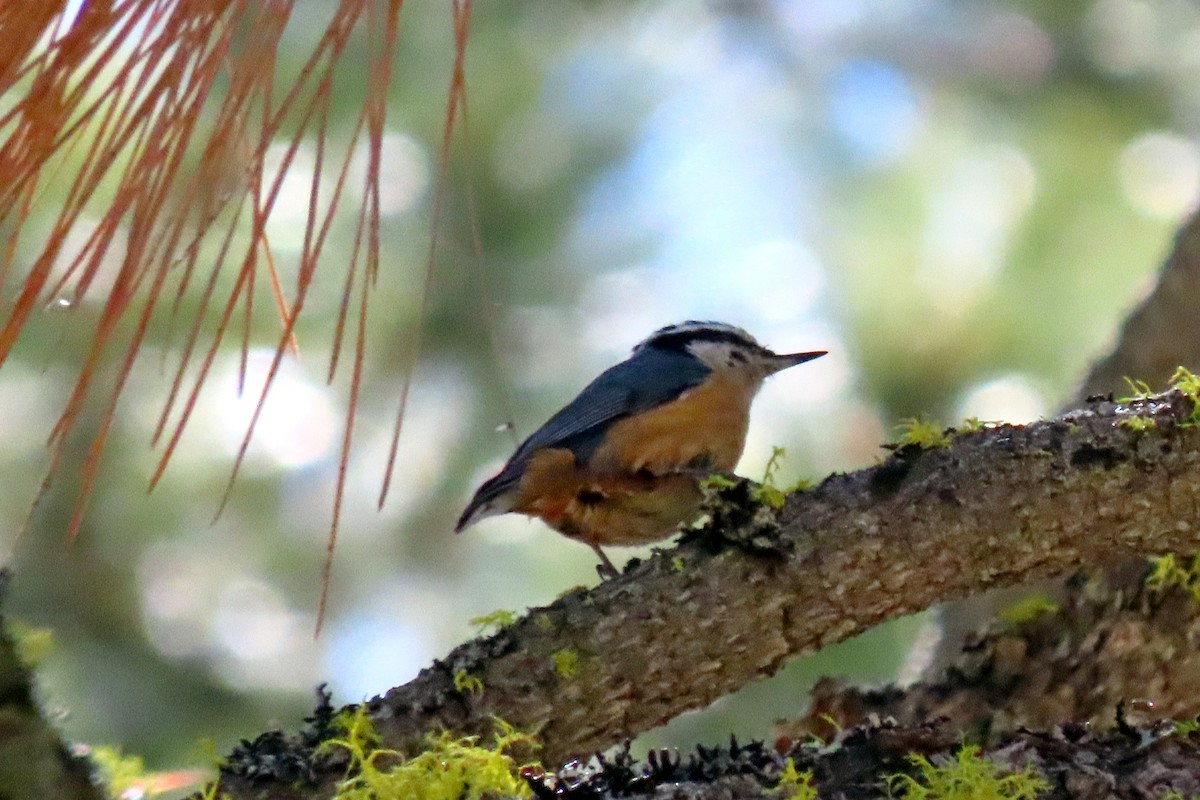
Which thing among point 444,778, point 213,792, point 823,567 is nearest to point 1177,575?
point 823,567

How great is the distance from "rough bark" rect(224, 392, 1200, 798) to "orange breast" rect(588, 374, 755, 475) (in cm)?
72

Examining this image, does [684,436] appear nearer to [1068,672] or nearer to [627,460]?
[627,460]

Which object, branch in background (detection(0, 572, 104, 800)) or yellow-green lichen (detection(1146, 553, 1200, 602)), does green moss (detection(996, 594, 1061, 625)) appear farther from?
branch in background (detection(0, 572, 104, 800))

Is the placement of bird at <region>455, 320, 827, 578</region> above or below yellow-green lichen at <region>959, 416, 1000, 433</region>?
above

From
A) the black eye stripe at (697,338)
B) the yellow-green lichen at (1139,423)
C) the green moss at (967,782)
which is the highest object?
the black eye stripe at (697,338)

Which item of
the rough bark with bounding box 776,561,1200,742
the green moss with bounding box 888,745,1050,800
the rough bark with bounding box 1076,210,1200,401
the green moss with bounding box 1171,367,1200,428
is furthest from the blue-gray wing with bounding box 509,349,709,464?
the green moss with bounding box 888,745,1050,800

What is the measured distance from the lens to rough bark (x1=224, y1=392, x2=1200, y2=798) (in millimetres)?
1426

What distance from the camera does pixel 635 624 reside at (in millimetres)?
1442

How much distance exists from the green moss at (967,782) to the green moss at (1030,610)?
0.82m

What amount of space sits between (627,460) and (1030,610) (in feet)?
2.15

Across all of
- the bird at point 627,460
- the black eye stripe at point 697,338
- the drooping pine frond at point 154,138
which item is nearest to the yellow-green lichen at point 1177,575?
the bird at point 627,460

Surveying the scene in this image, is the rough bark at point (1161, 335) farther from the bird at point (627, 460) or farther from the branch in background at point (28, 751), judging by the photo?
the branch in background at point (28, 751)

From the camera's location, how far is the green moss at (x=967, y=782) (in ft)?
4.13

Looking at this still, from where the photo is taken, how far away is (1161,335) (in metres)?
2.41
